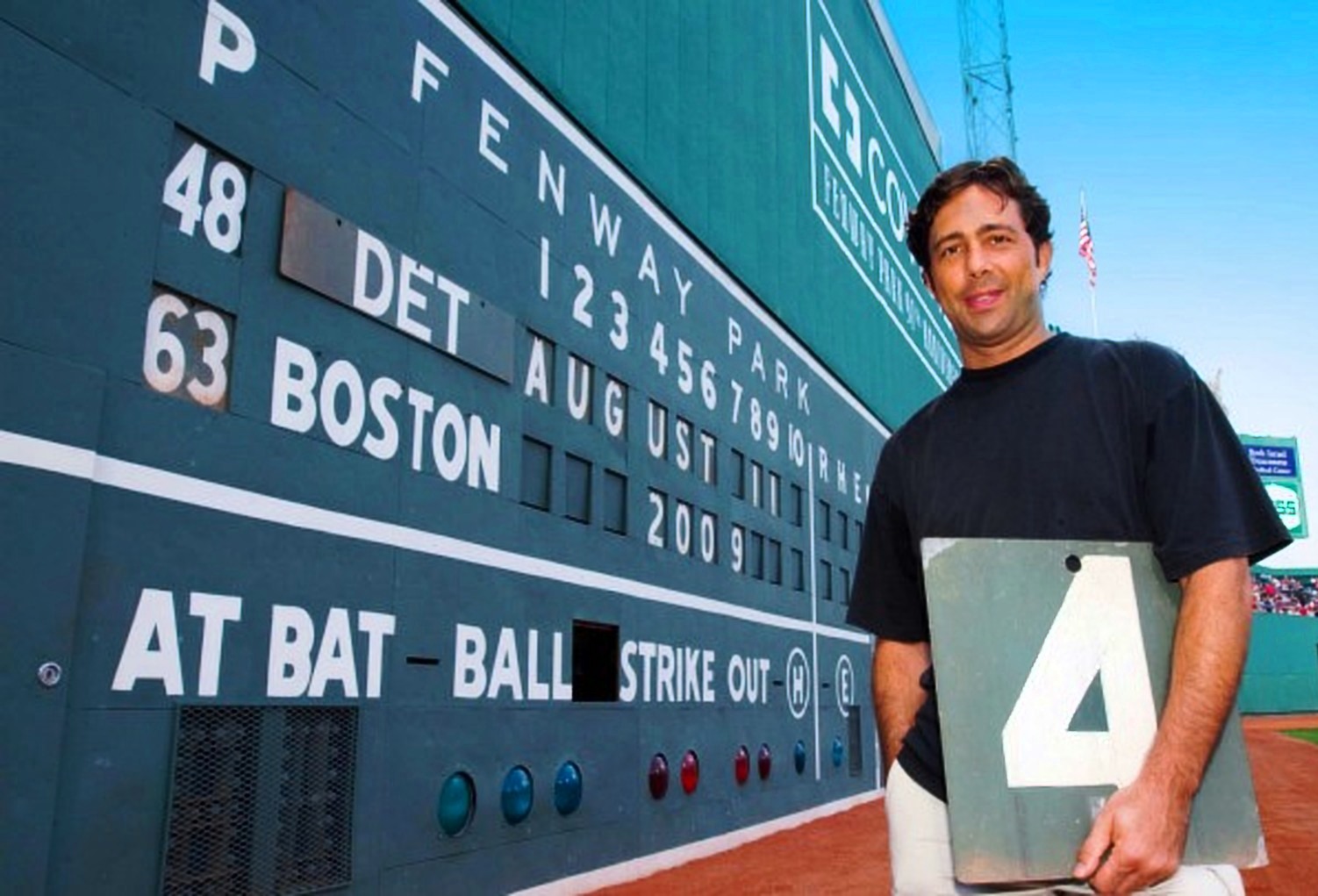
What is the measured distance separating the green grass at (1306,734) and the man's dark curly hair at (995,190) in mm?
30678

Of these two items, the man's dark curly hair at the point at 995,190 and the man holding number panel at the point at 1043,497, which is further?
the man's dark curly hair at the point at 995,190

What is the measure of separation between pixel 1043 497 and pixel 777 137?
12538mm

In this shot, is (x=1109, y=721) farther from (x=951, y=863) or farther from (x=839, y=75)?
(x=839, y=75)

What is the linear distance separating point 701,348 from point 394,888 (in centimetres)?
620

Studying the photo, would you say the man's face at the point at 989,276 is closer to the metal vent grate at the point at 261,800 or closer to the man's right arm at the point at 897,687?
the man's right arm at the point at 897,687

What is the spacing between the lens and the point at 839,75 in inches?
677

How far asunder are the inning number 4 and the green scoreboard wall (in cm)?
653

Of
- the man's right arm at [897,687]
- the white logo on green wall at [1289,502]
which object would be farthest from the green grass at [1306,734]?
the man's right arm at [897,687]

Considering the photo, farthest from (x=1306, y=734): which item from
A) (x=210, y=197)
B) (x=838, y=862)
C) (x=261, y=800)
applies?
(x=210, y=197)

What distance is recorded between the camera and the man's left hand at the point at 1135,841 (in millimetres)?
1379

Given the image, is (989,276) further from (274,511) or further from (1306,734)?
(1306,734)

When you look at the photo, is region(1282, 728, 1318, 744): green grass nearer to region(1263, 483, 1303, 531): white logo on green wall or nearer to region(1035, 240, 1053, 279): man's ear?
region(1263, 483, 1303, 531): white logo on green wall

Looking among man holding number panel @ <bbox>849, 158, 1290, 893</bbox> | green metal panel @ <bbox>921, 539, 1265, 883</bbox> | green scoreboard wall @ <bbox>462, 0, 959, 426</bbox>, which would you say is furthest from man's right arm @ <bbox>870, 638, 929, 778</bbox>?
green scoreboard wall @ <bbox>462, 0, 959, 426</bbox>

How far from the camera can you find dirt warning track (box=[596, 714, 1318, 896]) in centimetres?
806
